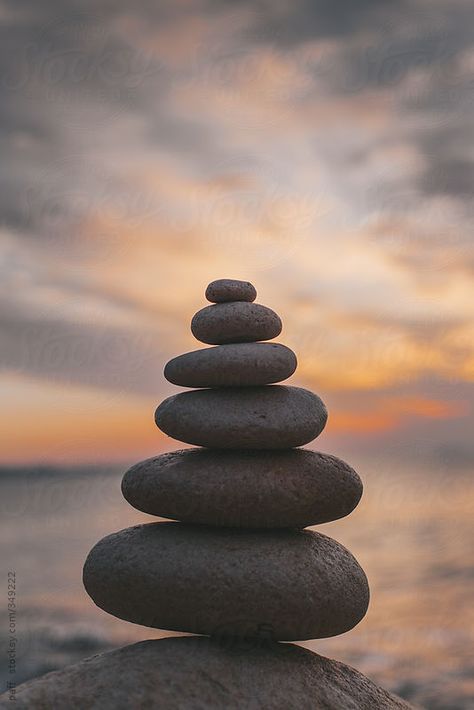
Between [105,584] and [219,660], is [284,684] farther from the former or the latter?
[105,584]

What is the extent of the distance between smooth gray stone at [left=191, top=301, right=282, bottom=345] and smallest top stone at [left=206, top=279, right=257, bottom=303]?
0.31 ft

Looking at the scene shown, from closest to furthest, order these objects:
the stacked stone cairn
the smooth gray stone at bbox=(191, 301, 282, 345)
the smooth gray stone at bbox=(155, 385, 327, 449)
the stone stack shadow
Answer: the stacked stone cairn
the stone stack shadow
the smooth gray stone at bbox=(155, 385, 327, 449)
the smooth gray stone at bbox=(191, 301, 282, 345)

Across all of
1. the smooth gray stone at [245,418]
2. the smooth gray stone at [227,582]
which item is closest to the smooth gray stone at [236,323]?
the smooth gray stone at [245,418]

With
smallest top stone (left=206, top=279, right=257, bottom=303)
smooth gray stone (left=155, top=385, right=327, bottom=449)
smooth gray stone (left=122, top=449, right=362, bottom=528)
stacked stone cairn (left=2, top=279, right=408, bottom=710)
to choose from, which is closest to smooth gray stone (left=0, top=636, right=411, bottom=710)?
stacked stone cairn (left=2, top=279, right=408, bottom=710)

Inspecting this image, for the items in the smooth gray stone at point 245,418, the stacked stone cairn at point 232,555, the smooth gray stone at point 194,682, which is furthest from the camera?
the smooth gray stone at point 245,418

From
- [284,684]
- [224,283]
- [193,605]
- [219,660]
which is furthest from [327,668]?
[224,283]

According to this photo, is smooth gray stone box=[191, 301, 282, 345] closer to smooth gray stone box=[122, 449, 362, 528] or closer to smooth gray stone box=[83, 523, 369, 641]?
smooth gray stone box=[122, 449, 362, 528]

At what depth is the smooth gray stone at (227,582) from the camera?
7.47 m

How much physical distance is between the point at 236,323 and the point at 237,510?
6.86 ft

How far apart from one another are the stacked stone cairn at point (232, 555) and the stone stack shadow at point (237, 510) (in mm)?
15

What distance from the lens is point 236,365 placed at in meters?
8.07

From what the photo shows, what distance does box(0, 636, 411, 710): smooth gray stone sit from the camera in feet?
23.1

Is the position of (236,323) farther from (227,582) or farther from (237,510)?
(227,582)

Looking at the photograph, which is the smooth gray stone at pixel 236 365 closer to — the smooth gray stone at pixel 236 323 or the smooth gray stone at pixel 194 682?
the smooth gray stone at pixel 236 323
